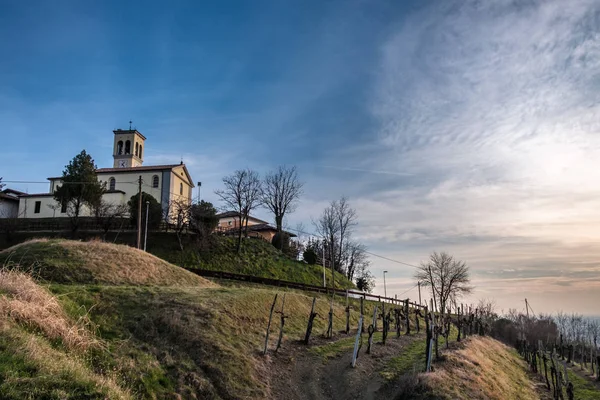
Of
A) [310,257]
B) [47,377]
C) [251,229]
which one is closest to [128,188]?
[251,229]

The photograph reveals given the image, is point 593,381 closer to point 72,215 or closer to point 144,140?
point 72,215

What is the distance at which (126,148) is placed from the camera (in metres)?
72.1

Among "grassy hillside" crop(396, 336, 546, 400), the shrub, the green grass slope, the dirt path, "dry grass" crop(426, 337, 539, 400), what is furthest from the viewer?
the shrub

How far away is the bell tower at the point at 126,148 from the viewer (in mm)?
70688

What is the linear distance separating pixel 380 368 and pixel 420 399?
4407 mm

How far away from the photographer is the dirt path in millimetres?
15023

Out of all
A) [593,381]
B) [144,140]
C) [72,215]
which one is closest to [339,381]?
[593,381]

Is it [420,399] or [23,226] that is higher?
[23,226]

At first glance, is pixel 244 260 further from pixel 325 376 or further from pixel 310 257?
pixel 325 376

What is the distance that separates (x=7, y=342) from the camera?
400 inches

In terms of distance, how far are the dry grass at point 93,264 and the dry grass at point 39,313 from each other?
859 centimetres

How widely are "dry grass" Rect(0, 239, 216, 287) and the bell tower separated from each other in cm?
4446

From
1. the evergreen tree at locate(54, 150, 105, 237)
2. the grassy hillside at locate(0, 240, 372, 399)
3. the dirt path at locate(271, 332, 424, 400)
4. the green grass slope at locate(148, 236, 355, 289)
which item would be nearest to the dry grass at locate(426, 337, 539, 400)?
the dirt path at locate(271, 332, 424, 400)

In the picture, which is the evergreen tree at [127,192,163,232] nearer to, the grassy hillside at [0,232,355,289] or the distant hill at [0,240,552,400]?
the grassy hillside at [0,232,355,289]
